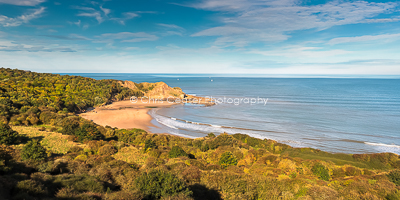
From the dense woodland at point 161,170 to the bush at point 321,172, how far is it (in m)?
0.07

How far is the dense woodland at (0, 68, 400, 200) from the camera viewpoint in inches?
330

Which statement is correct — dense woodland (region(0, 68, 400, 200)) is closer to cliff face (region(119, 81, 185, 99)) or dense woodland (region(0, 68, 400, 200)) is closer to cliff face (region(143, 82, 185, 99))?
cliff face (region(143, 82, 185, 99))

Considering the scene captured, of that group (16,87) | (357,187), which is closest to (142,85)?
(16,87)

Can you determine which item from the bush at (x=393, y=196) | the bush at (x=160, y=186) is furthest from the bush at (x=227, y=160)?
the bush at (x=393, y=196)

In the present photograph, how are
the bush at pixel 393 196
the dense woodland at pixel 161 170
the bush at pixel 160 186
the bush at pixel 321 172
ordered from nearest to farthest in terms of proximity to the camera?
the bush at pixel 160 186 → the dense woodland at pixel 161 170 → the bush at pixel 393 196 → the bush at pixel 321 172

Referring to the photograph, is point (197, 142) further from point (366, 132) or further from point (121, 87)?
point (121, 87)

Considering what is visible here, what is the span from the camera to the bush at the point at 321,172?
14.5 m

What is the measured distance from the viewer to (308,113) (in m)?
52.2

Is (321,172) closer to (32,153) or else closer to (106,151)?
(106,151)

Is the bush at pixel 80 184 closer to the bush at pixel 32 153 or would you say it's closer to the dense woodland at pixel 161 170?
the dense woodland at pixel 161 170

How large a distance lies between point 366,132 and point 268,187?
1509 inches

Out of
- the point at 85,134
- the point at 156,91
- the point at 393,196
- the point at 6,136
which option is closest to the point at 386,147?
the point at 393,196

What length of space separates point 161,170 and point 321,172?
12459mm

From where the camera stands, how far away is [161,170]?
30.9 ft
